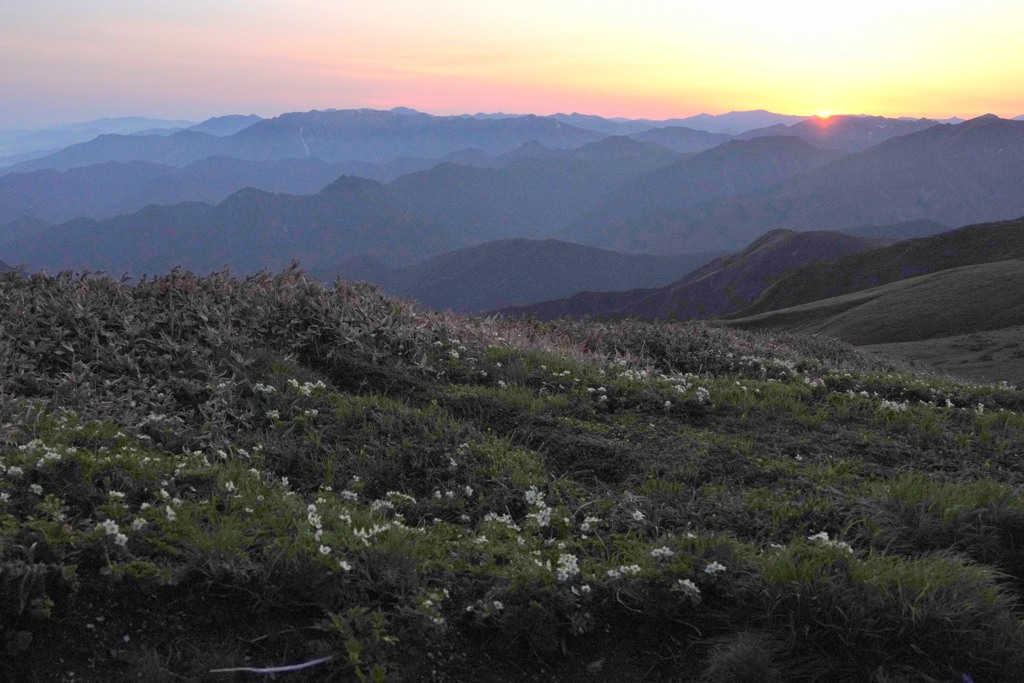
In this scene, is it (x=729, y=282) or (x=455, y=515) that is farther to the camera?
(x=729, y=282)

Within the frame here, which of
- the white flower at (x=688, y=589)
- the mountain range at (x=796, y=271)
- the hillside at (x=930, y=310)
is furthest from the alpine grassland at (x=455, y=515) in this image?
the hillside at (x=930, y=310)

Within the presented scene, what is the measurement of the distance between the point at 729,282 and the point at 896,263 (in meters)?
50.8

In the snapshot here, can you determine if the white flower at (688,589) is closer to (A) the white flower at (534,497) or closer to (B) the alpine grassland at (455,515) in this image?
(B) the alpine grassland at (455,515)

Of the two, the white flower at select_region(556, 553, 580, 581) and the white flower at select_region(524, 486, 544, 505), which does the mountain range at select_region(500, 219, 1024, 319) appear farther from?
the white flower at select_region(556, 553, 580, 581)

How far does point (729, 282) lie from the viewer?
137250 mm

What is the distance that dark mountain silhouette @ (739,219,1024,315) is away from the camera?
70688 millimetres

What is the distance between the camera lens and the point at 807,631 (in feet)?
12.3

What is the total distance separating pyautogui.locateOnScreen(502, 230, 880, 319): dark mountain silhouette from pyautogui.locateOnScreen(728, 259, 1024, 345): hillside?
76.0 m

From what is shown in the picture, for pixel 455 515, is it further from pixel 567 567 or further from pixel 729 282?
pixel 729 282

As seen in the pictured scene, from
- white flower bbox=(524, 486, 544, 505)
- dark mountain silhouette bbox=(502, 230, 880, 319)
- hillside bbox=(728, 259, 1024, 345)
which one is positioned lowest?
dark mountain silhouette bbox=(502, 230, 880, 319)

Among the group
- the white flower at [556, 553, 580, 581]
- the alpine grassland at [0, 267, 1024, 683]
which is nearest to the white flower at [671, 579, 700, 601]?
the alpine grassland at [0, 267, 1024, 683]

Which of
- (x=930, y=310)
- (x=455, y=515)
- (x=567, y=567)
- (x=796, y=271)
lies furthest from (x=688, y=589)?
(x=796, y=271)

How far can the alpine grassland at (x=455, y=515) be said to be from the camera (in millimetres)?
3699

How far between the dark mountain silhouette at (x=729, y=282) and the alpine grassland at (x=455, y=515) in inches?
4641
